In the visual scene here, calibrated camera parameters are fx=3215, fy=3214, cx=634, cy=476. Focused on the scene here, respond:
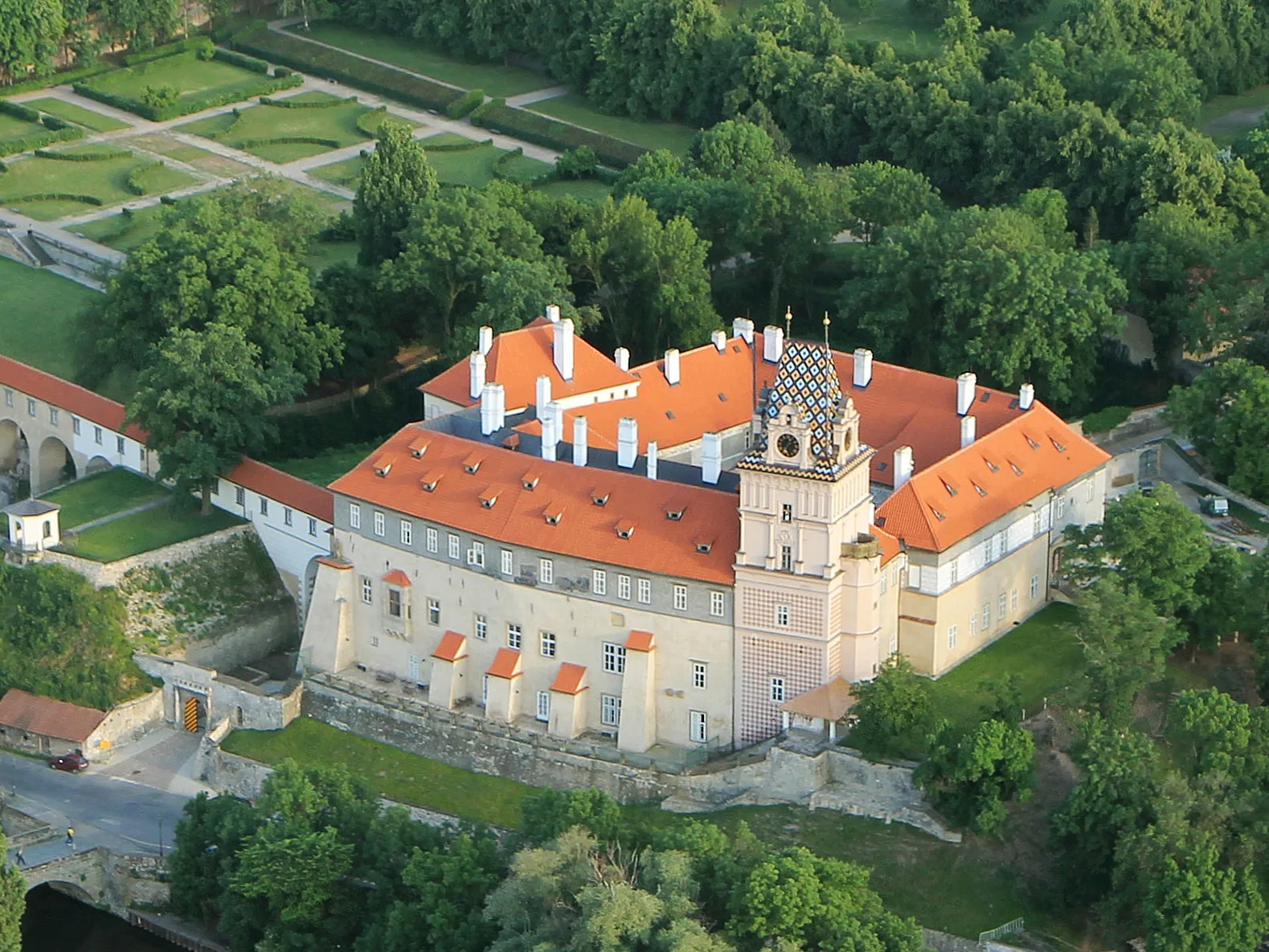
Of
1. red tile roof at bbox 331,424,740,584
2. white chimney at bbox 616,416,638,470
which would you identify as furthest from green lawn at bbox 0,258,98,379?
white chimney at bbox 616,416,638,470

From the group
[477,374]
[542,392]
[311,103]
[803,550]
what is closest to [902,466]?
[803,550]

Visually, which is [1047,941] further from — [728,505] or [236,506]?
[236,506]

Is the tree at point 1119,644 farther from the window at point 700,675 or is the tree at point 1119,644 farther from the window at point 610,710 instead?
the window at point 610,710

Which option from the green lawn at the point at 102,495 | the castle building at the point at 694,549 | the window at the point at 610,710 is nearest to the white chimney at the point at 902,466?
the castle building at the point at 694,549

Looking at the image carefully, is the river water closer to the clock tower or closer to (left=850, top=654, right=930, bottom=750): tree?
the clock tower

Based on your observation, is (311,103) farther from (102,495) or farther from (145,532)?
(145,532)

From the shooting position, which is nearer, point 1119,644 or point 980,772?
point 980,772
